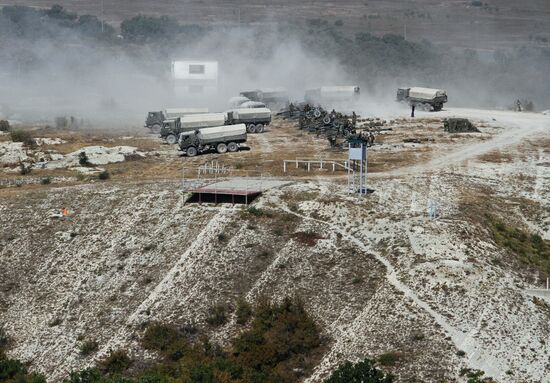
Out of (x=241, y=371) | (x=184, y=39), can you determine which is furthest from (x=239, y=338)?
(x=184, y=39)

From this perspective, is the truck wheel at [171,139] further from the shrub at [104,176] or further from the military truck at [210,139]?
the shrub at [104,176]

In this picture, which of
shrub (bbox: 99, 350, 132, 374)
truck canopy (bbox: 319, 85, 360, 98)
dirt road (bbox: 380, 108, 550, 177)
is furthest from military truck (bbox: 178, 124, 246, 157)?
shrub (bbox: 99, 350, 132, 374)

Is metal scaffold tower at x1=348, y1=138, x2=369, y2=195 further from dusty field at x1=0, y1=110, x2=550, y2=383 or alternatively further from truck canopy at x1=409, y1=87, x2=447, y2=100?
truck canopy at x1=409, y1=87, x2=447, y2=100

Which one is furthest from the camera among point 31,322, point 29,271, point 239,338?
point 29,271

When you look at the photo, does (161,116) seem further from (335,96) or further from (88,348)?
(88,348)

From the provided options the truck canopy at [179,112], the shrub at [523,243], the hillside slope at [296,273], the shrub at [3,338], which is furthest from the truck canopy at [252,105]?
the shrub at [3,338]

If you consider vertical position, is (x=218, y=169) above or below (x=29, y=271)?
above

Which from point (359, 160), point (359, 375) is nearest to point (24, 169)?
point (359, 160)

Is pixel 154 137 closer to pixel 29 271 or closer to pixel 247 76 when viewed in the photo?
pixel 29 271
